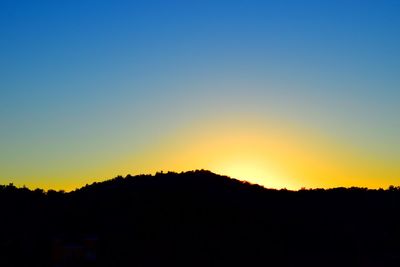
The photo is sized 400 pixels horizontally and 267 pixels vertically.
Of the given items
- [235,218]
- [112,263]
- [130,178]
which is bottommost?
[112,263]

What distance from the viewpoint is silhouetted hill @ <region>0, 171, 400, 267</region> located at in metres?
30.8

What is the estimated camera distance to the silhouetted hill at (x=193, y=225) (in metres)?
30.8

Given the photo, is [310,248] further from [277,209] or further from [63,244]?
[63,244]

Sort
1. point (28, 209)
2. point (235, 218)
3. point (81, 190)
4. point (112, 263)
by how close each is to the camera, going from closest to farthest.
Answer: point (112, 263)
point (235, 218)
point (28, 209)
point (81, 190)

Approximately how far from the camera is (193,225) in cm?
3312

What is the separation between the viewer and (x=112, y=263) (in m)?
29.5

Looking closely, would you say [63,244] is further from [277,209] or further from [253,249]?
[277,209]

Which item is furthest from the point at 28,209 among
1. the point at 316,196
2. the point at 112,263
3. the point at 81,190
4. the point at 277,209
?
the point at 316,196

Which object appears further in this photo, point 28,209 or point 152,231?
point 28,209

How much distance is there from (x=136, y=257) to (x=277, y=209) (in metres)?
10.8

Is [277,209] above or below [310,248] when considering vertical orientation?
above

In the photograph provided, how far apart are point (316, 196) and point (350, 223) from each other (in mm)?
4338

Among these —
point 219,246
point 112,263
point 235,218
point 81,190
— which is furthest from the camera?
point 81,190

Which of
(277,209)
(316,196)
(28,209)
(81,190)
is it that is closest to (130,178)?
(81,190)
